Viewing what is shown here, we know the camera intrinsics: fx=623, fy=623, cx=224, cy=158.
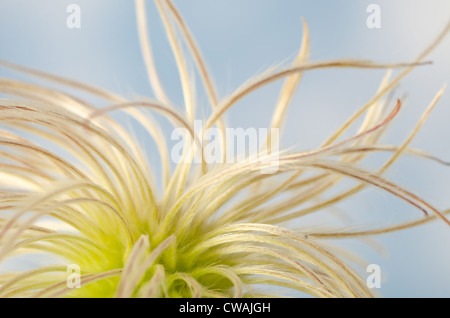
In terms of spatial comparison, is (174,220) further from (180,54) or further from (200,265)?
(180,54)

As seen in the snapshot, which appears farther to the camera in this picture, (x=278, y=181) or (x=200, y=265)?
(x=278, y=181)

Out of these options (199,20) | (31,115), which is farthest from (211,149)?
(199,20)

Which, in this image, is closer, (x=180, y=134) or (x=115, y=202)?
(x=115, y=202)

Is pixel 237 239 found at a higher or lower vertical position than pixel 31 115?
lower
